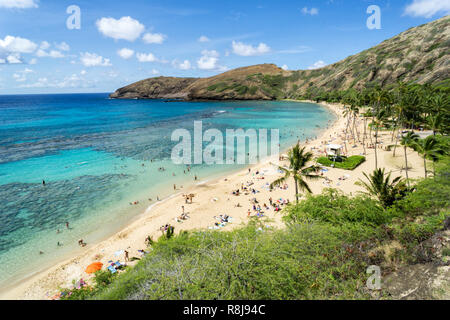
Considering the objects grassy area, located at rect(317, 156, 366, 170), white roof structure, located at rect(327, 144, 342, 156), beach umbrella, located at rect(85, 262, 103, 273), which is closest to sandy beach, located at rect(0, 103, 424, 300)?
beach umbrella, located at rect(85, 262, 103, 273)

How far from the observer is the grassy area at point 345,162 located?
3734 centimetres

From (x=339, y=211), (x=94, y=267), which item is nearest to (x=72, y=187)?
(x=94, y=267)

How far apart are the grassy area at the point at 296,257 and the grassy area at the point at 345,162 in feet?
63.0

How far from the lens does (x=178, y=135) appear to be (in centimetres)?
7312

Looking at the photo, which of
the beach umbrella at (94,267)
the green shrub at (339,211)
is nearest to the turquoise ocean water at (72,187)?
the beach umbrella at (94,267)

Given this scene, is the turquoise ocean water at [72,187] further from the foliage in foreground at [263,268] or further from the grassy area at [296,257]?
the foliage in foreground at [263,268]

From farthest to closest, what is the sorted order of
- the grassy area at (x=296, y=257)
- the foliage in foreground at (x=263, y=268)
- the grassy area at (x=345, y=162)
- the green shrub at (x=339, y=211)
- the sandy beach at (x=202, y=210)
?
the grassy area at (x=345, y=162) → the sandy beach at (x=202, y=210) → the green shrub at (x=339, y=211) → the grassy area at (x=296, y=257) → the foliage in foreground at (x=263, y=268)

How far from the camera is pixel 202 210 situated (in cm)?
2848

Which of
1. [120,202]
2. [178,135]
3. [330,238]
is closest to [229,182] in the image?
[120,202]

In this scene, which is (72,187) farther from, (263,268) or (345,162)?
(345,162)

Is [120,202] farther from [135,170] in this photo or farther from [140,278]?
[140,278]

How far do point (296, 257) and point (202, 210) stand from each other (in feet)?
55.3

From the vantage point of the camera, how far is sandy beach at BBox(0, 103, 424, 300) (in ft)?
63.3

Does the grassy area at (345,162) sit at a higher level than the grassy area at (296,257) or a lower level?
higher
